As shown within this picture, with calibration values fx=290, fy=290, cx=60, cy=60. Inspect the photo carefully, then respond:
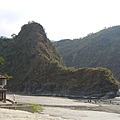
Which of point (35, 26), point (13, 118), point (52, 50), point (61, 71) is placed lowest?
point (13, 118)

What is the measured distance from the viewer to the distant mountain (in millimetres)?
122000

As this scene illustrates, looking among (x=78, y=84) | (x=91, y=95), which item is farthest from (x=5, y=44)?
(x=91, y=95)

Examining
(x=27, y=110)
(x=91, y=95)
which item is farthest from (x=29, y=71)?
(x=27, y=110)

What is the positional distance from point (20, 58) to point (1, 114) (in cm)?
13439

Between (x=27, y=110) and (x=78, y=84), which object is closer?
(x=27, y=110)

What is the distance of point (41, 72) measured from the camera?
5704 inches

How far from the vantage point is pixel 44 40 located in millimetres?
177500

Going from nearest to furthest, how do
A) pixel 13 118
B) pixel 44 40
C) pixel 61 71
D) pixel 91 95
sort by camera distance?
1. pixel 13 118
2. pixel 91 95
3. pixel 61 71
4. pixel 44 40

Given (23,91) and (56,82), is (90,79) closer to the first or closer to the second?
(56,82)

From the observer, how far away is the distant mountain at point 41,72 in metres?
122

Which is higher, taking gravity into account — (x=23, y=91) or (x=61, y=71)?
(x=61, y=71)

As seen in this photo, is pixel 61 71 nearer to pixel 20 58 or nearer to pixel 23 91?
pixel 23 91

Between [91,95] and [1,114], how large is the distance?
86550 millimetres

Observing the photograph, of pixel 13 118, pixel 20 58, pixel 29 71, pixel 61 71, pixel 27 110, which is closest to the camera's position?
pixel 13 118
